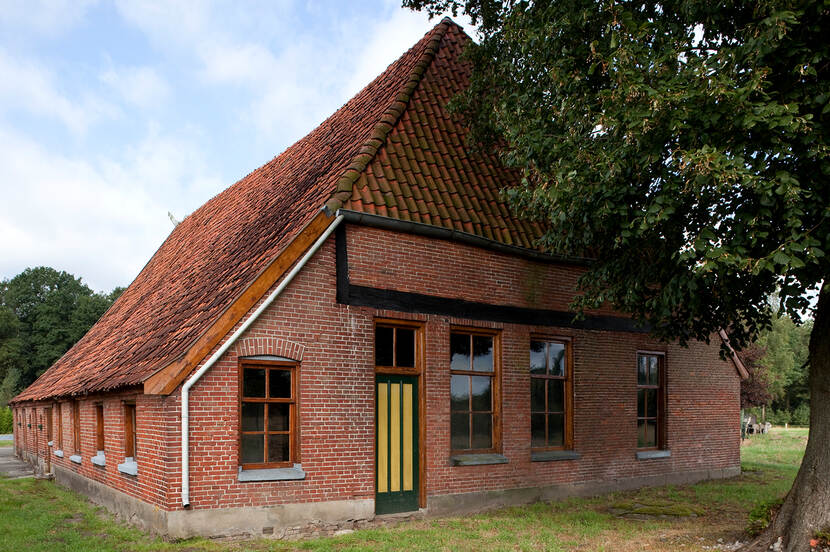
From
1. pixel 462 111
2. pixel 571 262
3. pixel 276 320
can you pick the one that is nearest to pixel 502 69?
pixel 462 111

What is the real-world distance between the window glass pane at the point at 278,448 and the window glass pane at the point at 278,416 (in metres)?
0.13

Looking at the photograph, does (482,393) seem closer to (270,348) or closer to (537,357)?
(537,357)

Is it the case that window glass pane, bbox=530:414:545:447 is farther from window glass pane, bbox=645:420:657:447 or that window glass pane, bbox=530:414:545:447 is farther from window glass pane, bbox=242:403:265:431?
window glass pane, bbox=242:403:265:431

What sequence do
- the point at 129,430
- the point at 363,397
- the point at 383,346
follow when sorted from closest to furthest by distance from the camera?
the point at 363,397, the point at 383,346, the point at 129,430

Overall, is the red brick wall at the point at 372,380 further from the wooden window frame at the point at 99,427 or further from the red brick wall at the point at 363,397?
the wooden window frame at the point at 99,427

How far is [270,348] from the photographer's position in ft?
33.7

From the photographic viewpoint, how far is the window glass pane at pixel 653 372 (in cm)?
1631

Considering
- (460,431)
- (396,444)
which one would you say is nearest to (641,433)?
(460,431)

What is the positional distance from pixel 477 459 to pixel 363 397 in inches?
102

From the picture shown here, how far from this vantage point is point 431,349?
12.0 m

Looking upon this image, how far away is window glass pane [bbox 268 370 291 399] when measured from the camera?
34.3 feet

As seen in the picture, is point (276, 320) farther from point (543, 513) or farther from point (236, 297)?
point (543, 513)

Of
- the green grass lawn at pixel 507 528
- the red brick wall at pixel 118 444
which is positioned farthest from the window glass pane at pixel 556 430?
the red brick wall at pixel 118 444

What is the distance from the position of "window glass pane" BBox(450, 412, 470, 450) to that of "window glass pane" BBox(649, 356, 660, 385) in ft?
19.6
